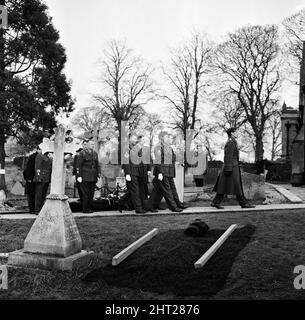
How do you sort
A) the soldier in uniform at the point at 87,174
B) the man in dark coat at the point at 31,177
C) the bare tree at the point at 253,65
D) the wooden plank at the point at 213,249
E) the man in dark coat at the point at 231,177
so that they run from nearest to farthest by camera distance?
the wooden plank at the point at 213,249, the man in dark coat at the point at 231,177, the soldier in uniform at the point at 87,174, the man in dark coat at the point at 31,177, the bare tree at the point at 253,65

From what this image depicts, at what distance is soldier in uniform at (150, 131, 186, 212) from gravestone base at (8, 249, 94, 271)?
454 centimetres

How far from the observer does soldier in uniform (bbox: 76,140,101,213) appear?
11.8 m

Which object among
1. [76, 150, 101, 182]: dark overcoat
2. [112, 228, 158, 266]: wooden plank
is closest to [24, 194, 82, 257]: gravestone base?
[112, 228, 158, 266]: wooden plank

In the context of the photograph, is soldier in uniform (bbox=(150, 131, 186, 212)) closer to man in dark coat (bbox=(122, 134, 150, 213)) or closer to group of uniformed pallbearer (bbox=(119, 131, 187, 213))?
group of uniformed pallbearer (bbox=(119, 131, 187, 213))

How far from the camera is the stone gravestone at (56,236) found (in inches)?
276

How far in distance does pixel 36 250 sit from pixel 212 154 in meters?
43.3

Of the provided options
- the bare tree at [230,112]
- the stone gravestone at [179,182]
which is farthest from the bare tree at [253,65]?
the stone gravestone at [179,182]

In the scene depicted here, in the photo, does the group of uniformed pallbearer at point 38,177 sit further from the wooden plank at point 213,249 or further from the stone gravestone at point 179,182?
the wooden plank at point 213,249

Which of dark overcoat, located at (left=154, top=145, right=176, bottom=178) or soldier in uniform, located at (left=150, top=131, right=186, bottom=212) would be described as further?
dark overcoat, located at (left=154, top=145, right=176, bottom=178)

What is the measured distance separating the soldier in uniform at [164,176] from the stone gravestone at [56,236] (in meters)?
4.40

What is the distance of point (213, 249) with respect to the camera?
7.16m

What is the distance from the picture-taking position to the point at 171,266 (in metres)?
6.85
